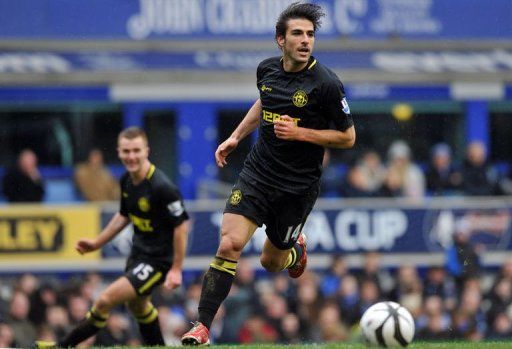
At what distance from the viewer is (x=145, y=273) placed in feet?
39.0

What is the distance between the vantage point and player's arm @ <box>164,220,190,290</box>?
458 inches

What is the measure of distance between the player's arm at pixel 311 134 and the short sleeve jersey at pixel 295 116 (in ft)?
0.23

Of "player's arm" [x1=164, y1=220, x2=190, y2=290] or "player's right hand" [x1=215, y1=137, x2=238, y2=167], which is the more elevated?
"player's right hand" [x1=215, y1=137, x2=238, y2=167]

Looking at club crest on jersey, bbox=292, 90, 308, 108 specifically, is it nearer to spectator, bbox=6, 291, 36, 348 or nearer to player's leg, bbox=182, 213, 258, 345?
player's leg, bbox=182, 213, 258, 345

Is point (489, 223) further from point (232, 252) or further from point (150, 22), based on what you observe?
point (232, 252)

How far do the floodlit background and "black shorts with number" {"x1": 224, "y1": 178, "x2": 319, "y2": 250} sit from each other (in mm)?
6731

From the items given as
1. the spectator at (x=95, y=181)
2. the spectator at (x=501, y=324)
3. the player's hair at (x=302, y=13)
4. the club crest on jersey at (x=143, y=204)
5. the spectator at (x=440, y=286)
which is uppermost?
the player's hair at (x=302, y=13)

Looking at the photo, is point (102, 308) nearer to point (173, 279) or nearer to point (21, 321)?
point (173, 279)

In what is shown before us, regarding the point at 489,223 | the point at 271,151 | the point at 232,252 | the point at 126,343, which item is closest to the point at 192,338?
the point at 232,252

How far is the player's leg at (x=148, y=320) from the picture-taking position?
12047 millimetres

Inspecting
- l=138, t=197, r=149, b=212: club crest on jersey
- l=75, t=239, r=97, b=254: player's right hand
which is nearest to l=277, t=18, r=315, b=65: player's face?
l=138, t=197, r=149, b=212: club crest on jersey

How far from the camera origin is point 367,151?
20688 mm

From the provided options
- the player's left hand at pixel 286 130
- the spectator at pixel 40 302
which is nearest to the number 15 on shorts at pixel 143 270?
the player's left hand at pixel 286 130

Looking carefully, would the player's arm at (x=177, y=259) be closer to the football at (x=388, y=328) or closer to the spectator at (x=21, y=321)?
the football at (x=388, y=328)
